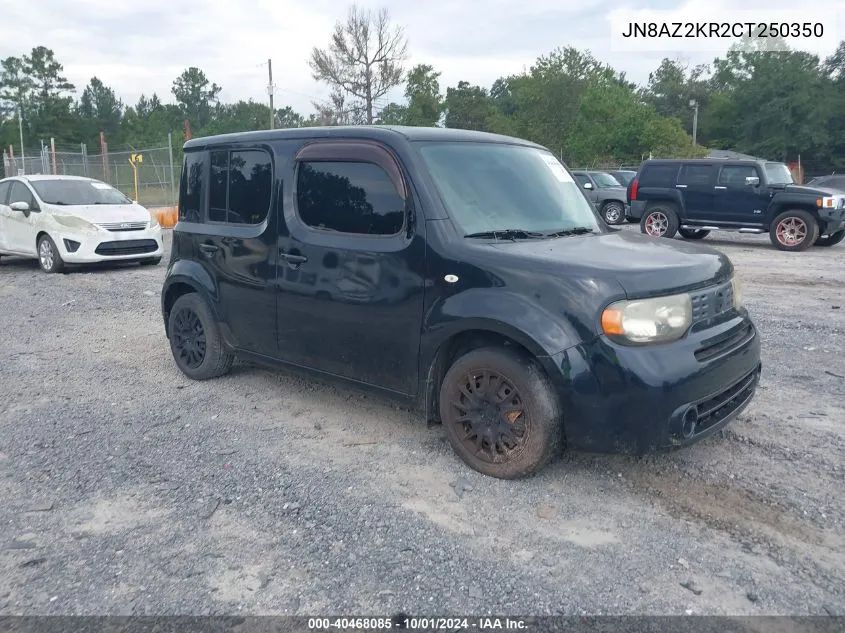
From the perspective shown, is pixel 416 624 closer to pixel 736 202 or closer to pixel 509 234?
pixel 509 234

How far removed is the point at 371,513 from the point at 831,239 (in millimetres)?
14739

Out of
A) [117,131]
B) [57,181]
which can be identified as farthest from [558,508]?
[117,131]

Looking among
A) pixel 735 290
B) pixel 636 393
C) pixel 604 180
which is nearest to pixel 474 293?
pixel 636 393

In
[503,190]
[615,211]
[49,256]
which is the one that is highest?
[503,190]

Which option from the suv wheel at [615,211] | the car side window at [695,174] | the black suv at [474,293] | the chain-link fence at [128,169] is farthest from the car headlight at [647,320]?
the chain-link fence at [128,169]

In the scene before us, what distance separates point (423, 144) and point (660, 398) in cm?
199

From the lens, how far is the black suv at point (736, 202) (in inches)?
553

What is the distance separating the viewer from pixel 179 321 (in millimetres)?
5770

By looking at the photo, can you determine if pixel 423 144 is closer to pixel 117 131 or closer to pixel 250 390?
pixel 250 390

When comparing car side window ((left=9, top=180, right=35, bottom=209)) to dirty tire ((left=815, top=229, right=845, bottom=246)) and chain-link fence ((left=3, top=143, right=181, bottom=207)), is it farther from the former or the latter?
dirty tire ((left=815, top=229, right=845, bottom=246))

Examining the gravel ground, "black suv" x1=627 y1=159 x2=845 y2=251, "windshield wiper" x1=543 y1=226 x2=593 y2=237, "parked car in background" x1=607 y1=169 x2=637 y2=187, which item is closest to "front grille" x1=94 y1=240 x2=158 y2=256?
the gravel ground

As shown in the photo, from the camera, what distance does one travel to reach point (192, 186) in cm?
550

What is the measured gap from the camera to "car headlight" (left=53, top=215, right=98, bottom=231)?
37.9 ft

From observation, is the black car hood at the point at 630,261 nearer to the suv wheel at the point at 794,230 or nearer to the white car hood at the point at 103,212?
the white car hood at the point at 103,212
